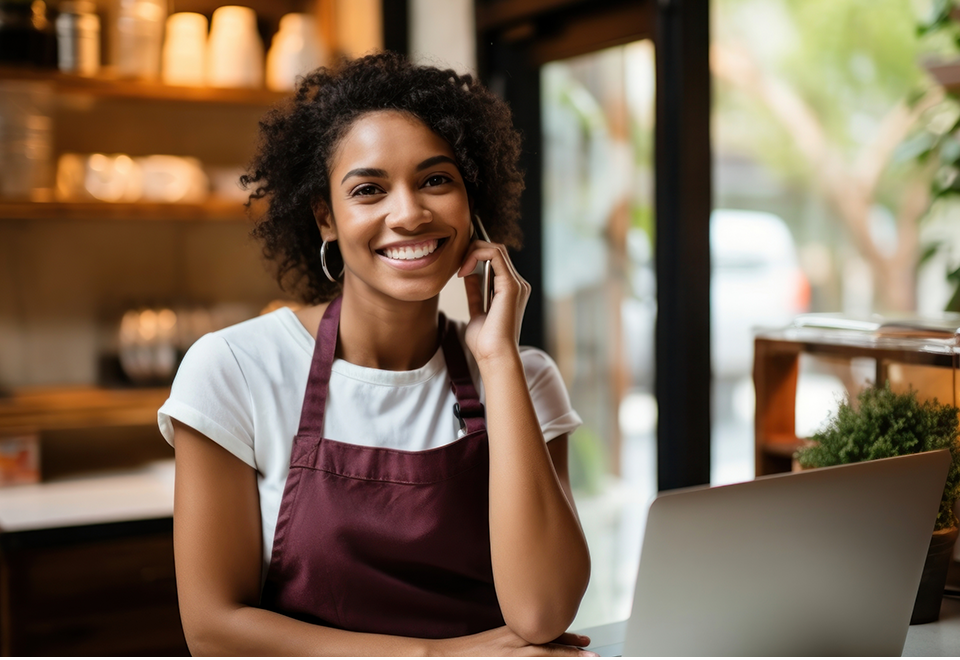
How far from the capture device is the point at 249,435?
4.18 ft

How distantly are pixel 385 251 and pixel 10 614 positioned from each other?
5.73 ft

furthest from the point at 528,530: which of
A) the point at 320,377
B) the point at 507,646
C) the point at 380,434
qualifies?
the point at 320,377

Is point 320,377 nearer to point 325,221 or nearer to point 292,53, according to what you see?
point 325,221

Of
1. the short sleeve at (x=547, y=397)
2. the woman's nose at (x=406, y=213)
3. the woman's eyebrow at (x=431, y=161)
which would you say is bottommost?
the short sleeve at (x=547, y=397)

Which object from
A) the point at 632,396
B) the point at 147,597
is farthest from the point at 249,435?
the point at 632,396

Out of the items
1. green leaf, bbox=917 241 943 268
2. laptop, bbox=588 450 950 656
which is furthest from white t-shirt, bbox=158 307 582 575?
green leaf, bbox=917 241 943 268

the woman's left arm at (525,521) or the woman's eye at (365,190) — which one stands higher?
the woman's eye at (365,190)

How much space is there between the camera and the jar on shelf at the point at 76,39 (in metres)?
2.66

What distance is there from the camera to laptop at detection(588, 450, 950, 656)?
2.87 feet

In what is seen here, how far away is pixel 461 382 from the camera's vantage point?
144cm

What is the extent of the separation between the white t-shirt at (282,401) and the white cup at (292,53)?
1.74m

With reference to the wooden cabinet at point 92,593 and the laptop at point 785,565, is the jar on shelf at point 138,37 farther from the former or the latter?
the laptop at point 785,565

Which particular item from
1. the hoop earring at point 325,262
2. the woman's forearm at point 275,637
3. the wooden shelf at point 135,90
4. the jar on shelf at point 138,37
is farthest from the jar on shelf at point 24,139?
the woman's forearm at point 275,637

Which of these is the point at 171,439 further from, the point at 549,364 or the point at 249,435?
the point at 549,364
